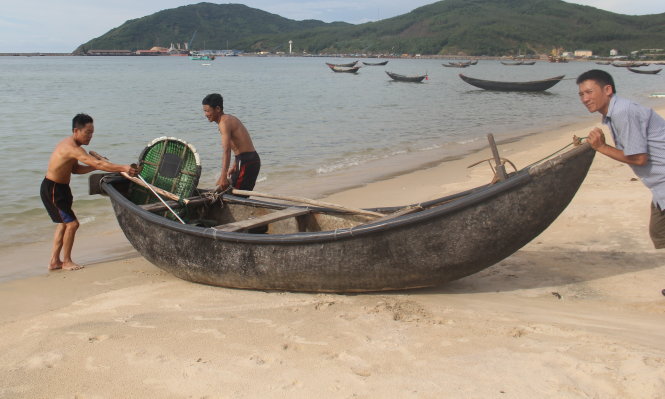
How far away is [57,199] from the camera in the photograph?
575cm

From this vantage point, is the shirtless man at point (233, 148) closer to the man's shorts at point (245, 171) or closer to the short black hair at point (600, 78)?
the man's shorts at point (245, 171)

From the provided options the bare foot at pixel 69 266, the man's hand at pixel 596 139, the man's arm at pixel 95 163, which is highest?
the man's hand at pixel 596 139

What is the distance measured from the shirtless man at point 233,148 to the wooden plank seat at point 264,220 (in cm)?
94

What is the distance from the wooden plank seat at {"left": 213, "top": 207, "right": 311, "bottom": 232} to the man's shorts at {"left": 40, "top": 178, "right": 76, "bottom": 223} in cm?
168

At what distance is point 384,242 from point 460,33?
150 metres

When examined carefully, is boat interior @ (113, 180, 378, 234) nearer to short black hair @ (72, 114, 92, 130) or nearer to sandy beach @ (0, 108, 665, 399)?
sandy beach @ (0, 108, 665, 399)

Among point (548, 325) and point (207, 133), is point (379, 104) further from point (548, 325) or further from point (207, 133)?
point (548, 325)

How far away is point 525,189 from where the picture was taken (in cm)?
401

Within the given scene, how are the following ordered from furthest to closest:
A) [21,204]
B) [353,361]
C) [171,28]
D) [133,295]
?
[171,28]
[21,204]
[133,295]
[353,361]

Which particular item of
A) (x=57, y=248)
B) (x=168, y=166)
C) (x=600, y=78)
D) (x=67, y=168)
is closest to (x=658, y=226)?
(x=600, y=78)

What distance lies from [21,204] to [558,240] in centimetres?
797

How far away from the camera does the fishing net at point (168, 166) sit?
6449 millimetres

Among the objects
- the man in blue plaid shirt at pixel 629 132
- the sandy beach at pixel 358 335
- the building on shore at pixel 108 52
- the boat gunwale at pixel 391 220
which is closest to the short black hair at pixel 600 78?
the man in blue plaid shirt at pixel 629 132

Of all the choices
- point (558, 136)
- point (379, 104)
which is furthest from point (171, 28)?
point (558, 136)
